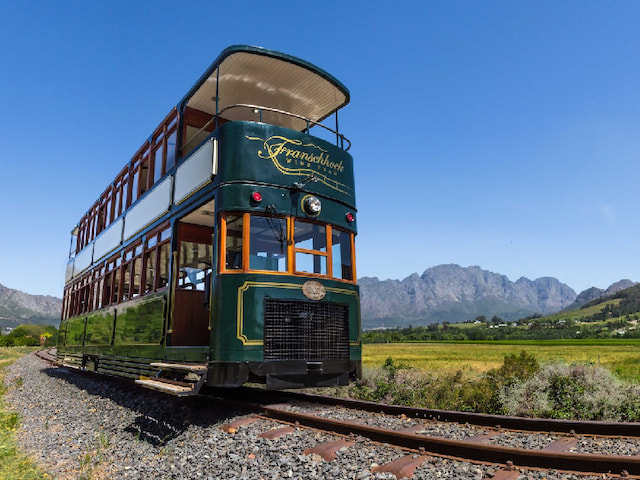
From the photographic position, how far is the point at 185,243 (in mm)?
8633

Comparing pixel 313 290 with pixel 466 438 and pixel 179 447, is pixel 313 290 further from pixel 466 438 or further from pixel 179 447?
pixel 466 438

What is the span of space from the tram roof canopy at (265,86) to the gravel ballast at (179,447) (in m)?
5.41

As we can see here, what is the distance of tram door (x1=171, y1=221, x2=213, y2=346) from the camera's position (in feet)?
27.4

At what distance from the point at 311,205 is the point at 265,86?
9.16 feet

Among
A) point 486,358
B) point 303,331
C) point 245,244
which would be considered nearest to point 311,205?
point 245,244

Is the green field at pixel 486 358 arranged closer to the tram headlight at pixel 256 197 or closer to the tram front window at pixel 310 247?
the tram front window at pixel 310 247

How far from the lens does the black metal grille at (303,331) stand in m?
7.00

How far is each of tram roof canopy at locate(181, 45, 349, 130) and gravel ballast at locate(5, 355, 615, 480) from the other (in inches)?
213

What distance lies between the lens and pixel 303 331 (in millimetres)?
7223

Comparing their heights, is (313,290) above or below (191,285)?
below

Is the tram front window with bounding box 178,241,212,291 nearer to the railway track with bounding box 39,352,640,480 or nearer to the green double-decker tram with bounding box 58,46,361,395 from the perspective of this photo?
the green double-decker tram with bounding box 58,46,361,395

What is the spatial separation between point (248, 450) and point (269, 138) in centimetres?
456

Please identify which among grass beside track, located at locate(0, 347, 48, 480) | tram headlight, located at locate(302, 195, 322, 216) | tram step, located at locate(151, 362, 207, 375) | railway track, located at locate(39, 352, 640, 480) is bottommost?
grass beside track, located at locate(0, 347, 48, 480)

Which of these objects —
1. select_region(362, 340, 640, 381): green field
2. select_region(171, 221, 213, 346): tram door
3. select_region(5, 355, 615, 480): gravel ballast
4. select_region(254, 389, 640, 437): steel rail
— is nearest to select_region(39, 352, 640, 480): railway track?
select_region(254, 389, 640, 437): steel rail
